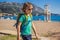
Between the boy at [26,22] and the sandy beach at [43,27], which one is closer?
the boy at [26,22]

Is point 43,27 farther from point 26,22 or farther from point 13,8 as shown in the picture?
point 26,22

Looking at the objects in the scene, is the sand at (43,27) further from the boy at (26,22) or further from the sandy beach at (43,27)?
the boy at (26,22)

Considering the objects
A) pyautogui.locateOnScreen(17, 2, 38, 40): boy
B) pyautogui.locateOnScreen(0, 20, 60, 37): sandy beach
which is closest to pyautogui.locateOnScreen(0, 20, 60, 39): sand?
pyautogui.locateOnScreen(0, 20, 60, 37): sandy beach

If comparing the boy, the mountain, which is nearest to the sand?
the mountain

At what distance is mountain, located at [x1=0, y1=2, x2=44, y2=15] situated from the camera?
14.0ft

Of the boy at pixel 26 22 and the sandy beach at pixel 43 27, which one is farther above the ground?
the boy at pixel 26 22

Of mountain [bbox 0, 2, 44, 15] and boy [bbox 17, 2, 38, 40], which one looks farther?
mountain [bbox 0, 2, 44, 15]

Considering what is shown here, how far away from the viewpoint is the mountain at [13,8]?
4270 mm

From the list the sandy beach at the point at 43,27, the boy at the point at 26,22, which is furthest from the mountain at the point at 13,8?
the boy at the point at 26,22

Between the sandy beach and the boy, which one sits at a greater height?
the boy

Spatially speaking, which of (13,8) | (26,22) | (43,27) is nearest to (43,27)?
(43,27)

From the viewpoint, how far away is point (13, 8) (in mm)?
4375

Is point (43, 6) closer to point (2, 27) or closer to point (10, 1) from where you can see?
point (10, 1)

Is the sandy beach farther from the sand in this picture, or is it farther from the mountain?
the mountain
